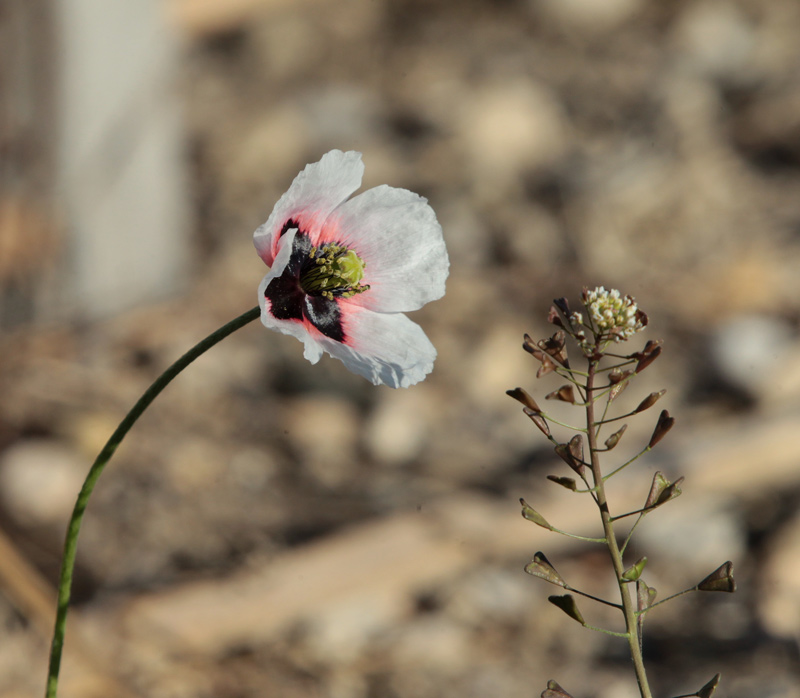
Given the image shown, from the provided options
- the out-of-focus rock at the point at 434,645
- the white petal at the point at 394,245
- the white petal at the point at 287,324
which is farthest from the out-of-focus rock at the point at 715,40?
the white petal at the point at 287,324

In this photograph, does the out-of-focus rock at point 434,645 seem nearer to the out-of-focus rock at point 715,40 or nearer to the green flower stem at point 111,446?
the green flower stem at point 111,446

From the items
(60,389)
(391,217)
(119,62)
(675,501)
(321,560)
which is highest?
(119,62)

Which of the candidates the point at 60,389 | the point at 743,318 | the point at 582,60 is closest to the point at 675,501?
the point at 743,318

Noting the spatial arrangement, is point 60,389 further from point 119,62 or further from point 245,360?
point 119,62

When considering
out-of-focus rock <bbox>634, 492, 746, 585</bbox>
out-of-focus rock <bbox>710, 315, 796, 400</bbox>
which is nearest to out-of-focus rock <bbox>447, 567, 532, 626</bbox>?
out-of-focus rock <bbox>634, 492, 746, 585</bbox>

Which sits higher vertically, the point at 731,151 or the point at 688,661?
the point at 731,151

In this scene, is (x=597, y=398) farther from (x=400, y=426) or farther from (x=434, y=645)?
(x=400, y=426)

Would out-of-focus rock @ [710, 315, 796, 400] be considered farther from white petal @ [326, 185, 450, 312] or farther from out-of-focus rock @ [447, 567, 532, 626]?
white petal @ [326, 185, 450, 312]
